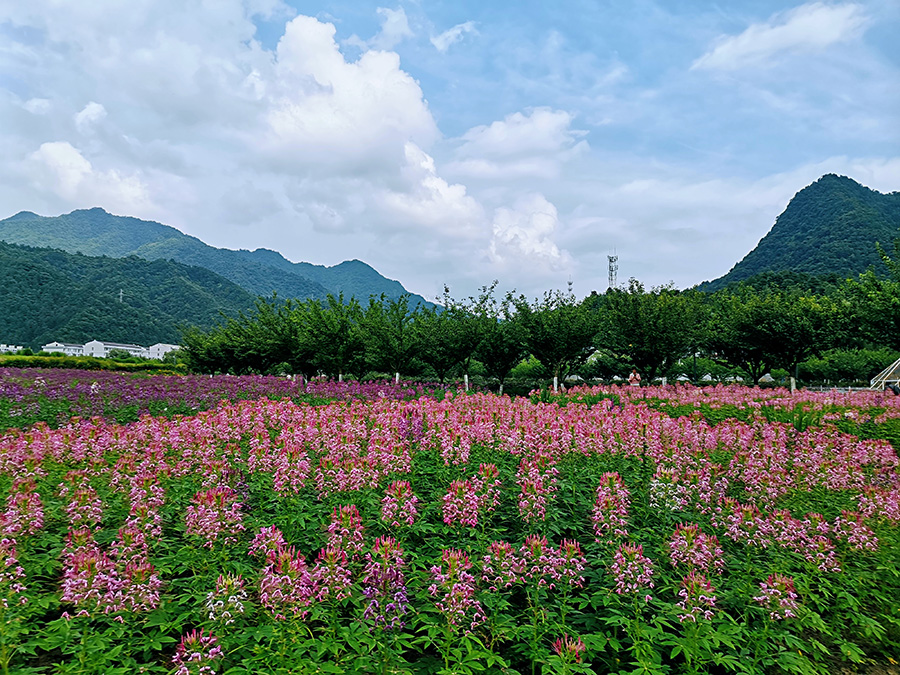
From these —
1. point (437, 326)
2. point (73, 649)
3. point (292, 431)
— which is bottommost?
point (73, 649)

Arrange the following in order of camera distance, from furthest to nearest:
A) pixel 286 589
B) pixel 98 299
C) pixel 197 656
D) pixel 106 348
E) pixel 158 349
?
pixel 158 349
pixel 98 299
pixel 106 348
pixel 286 589
pixel 197 656

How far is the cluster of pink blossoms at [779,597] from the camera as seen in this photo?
12.0 ft

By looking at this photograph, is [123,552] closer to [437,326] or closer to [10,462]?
[10,462]

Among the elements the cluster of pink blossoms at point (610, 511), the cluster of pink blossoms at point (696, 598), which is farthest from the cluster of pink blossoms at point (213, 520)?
the cluster of pink blossoms at point (696, 598)

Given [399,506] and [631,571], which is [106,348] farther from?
[631,571]

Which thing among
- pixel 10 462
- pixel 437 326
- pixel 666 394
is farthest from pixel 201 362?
pixel 10 462

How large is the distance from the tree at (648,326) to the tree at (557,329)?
228 centimetres

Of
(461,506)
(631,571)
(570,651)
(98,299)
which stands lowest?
(570,651)

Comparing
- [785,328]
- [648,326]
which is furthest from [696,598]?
[785,328]

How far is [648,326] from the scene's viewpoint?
26125mm

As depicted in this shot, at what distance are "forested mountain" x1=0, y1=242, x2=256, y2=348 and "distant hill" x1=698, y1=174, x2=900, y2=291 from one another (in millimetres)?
95829

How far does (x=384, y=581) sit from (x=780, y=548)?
3947 mm

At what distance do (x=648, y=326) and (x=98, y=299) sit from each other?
9177 centimetres

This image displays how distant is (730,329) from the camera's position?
2783cm
